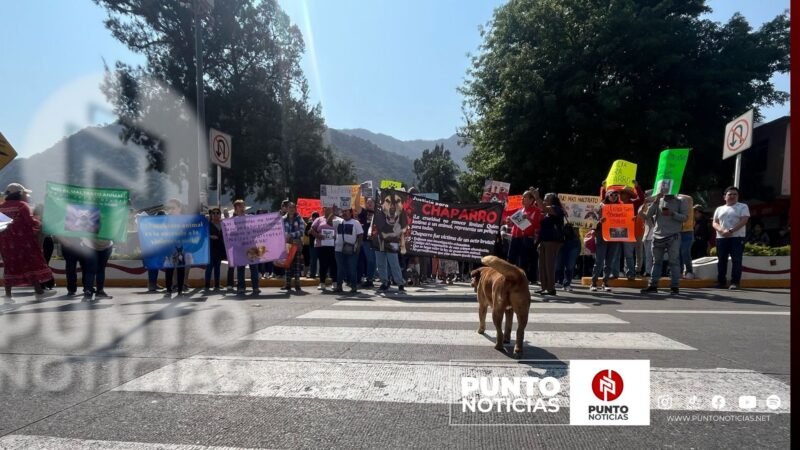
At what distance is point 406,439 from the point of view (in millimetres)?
2768

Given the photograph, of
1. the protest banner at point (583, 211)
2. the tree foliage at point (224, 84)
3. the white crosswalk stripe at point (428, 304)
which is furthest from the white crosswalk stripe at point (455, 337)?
the tree foliage at point (224, 84)

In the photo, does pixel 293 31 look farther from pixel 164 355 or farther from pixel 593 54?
pixel 164 355

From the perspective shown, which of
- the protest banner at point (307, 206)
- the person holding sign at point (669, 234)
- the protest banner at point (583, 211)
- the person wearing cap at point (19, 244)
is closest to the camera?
the person wearing cap at point (19, 244)

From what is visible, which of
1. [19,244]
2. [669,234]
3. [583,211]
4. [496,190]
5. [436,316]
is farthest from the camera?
[496,190]

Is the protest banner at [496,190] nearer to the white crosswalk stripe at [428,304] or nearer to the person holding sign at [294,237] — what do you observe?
the person holding sign at [294,237]

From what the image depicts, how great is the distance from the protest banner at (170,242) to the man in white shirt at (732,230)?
1027 centimetres

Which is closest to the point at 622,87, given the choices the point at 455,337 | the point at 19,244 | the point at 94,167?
the point at 455,337

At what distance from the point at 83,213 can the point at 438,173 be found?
75907 millimetres

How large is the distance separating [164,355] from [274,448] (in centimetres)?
237

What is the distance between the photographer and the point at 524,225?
9.41 m

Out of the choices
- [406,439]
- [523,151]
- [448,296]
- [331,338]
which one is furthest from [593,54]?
[406,439]

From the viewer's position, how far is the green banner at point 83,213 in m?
9.01

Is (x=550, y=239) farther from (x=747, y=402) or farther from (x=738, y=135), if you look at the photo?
(x=738, y=135)

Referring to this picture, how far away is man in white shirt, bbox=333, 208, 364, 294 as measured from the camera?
32.5 feet
